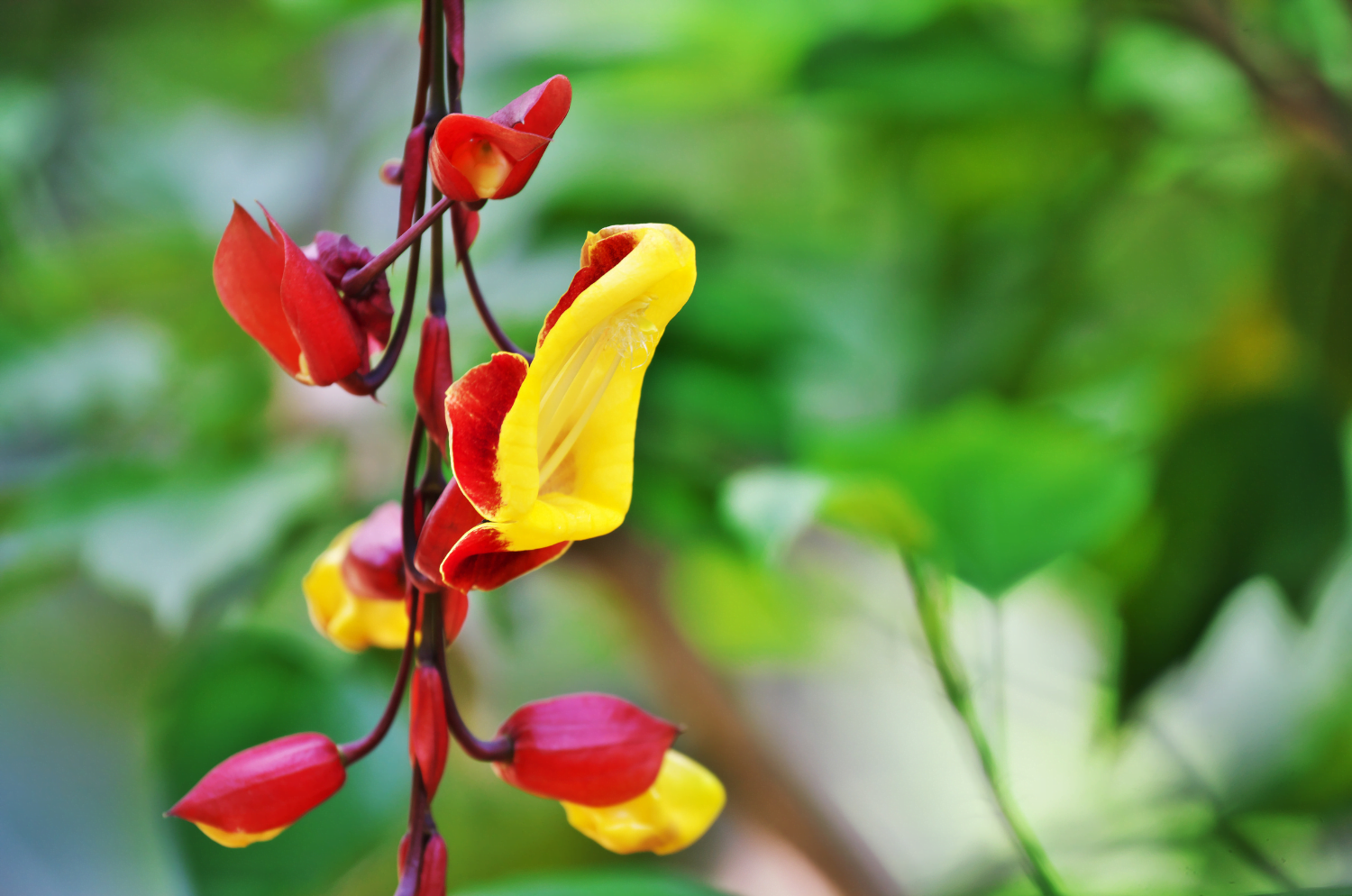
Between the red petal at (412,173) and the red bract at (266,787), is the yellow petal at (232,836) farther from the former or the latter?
the red petal at (412,173)

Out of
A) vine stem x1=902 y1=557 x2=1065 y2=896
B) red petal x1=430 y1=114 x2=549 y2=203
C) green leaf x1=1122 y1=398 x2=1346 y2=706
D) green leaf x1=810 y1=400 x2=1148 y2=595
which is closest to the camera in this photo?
red petal x1=430 y1=114 x2=549 y2=203

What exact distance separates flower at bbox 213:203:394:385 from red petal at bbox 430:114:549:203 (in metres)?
0.03

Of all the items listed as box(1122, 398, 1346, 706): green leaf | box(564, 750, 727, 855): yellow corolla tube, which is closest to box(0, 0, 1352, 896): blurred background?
box(1122, 398, 1346, 706): green leaf

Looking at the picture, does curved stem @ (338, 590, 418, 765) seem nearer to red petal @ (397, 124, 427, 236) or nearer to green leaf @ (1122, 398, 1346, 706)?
red petal @ (397, 124, 427, 236)

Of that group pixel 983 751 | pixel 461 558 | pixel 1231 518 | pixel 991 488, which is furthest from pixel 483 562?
pixel 1231 518

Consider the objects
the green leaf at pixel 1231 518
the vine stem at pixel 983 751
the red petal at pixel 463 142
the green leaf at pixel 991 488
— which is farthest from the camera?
the green leaf at pixel 1231 518

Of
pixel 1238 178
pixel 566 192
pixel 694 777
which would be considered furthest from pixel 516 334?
pixel 1238 178

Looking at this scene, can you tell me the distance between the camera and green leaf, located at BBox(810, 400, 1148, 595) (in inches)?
14.6

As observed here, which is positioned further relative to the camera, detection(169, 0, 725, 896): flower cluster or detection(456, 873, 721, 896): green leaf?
detection(456, 873, 721, 896): green leaf

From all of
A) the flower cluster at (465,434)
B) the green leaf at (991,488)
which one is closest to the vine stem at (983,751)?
the green leaf at (991,488)

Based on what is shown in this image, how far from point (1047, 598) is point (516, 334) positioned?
23.2 inches

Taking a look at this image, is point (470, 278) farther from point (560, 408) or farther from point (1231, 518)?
point (1231, 518)

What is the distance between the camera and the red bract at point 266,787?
6.6 inches

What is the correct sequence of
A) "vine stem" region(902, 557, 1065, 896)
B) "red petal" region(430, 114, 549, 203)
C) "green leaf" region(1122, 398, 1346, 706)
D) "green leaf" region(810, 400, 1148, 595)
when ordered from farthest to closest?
"green leaf" region(1122, 398, 1346, 706) < "green leaf" region(810, 400, 1148, 595) < "vine stem" region(902, 557, 1065, 896) < "red petal" region(430, 114, 549, 203)
